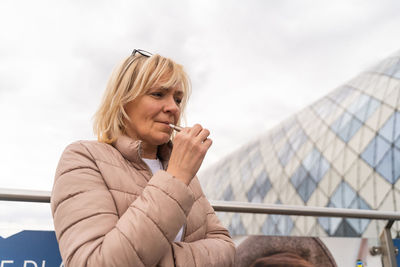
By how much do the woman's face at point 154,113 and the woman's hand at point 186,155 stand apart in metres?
0.30

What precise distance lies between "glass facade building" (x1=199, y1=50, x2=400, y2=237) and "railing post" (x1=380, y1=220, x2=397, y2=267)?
17601 mm

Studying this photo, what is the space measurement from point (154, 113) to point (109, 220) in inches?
21.6

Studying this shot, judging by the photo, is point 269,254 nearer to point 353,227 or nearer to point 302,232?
point 353,227

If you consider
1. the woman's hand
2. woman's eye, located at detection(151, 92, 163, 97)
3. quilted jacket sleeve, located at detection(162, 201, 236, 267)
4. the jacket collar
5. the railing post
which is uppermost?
woman's eye, located at detection(151, 92, 163, 97)

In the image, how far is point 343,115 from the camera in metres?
24.8

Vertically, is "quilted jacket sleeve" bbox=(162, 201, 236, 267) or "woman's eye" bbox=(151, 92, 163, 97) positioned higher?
"woman's eye" bbox=(151, 92, 163, 97)

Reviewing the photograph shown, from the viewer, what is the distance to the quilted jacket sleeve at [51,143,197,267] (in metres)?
0.92

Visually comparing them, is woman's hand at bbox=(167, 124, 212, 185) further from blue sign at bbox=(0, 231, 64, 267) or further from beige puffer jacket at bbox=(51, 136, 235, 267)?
blue sign at bbox=(0, 231, 64, 267)

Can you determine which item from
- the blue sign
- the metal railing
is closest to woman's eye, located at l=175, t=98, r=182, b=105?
the metal railing

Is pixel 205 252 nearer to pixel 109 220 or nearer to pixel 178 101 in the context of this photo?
pixel 109 220

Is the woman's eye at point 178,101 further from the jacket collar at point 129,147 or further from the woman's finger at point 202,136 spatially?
the woman's finger at point 202,136

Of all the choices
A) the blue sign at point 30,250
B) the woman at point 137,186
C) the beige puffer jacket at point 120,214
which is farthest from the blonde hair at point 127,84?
the blue sign at point 30,250

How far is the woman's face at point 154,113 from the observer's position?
140 cm

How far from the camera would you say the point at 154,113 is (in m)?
1.40
